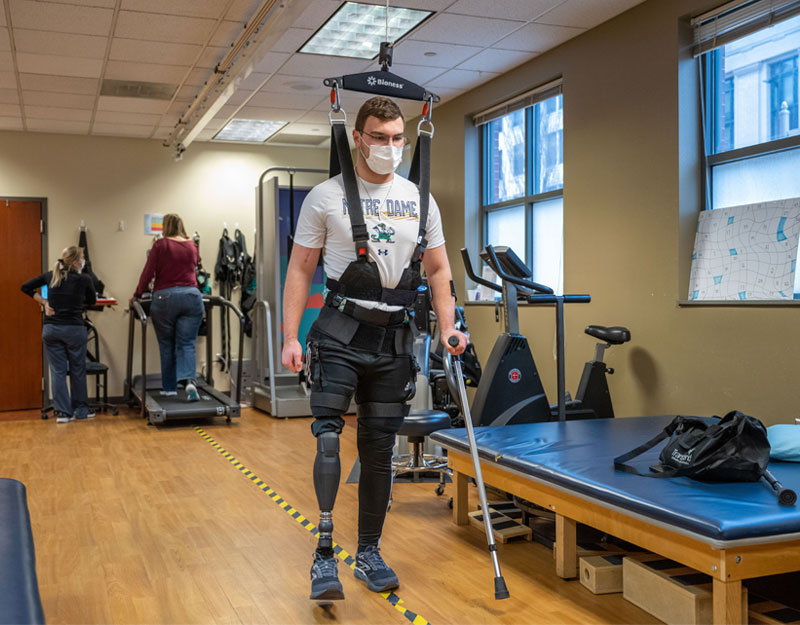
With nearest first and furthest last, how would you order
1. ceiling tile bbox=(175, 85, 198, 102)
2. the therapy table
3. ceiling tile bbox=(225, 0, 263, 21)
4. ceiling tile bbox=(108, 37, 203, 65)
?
the therapy table, ceiling tile bbox=(225, 0, 263, 21), ceiling tile bbox=(108, 37, 203, 65), ceiling tile bbox=(175, 85, 198, 102)

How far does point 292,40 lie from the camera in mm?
5672

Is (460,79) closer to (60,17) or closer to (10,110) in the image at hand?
(60,17)

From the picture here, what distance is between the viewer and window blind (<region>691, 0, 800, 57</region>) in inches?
167

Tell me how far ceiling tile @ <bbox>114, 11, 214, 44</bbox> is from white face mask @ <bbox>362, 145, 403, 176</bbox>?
10.3 feet

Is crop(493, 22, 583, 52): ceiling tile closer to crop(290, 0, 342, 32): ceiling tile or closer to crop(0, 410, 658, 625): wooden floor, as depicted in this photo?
crop(290, 0, 342, 32): ceiling tile

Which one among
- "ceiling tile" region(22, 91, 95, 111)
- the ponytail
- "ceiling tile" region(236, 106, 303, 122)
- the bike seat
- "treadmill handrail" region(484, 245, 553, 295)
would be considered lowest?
the bike seat

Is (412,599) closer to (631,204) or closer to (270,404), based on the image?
(631,204)

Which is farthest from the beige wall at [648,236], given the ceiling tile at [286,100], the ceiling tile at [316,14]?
the ceiling tile at [286,100]

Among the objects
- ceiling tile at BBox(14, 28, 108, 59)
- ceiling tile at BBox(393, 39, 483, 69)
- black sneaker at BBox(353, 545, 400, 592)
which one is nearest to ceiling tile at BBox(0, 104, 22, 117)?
ceiling tile at BBox(14, 28, 108, 59)

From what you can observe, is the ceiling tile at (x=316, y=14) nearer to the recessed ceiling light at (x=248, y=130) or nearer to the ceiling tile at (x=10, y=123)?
the recessed ceiling light at (x=248, y=130)

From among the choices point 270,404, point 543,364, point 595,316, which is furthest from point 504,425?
point 270,404

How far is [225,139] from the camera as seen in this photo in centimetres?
922

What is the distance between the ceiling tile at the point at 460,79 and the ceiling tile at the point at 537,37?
713mm

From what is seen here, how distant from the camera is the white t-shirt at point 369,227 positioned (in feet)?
8.67
